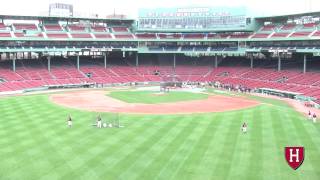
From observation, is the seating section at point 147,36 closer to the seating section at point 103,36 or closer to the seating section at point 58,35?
the seating section at point 103,36

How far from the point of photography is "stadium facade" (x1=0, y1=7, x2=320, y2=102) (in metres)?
77.0

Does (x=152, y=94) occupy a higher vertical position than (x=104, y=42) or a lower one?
lower

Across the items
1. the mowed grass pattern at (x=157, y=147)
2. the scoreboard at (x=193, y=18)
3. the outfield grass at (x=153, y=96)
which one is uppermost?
the scoreboard at (x=193, y=18)

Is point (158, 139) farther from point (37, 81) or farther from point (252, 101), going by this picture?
point (37, 81)

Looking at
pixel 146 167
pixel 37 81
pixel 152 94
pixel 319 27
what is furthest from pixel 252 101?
pixel 37 81

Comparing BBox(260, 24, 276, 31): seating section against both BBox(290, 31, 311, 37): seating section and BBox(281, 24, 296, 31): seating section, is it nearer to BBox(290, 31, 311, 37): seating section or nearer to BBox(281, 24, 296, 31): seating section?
BBox(281, 24, 296, 31): seating section

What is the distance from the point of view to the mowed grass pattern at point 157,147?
24875mm

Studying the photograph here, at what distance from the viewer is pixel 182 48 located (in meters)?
92.7

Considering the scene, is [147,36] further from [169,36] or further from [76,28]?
[76,28]

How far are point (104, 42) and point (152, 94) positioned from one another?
27.9 m

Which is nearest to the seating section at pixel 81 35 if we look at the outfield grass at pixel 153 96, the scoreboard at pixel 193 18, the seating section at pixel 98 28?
the seating section at pixel 98 28

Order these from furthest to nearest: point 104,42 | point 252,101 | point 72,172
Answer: point 104,42, point 252,101, point 72,172

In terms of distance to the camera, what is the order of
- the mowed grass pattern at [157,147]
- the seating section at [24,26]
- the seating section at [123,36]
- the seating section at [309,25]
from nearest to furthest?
the mowed grass pattern at [157,147] → the seating section at [309,25] → the seating section at [24,26] → the seating section at [123,36]

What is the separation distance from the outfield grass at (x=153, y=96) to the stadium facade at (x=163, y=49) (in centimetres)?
1466
